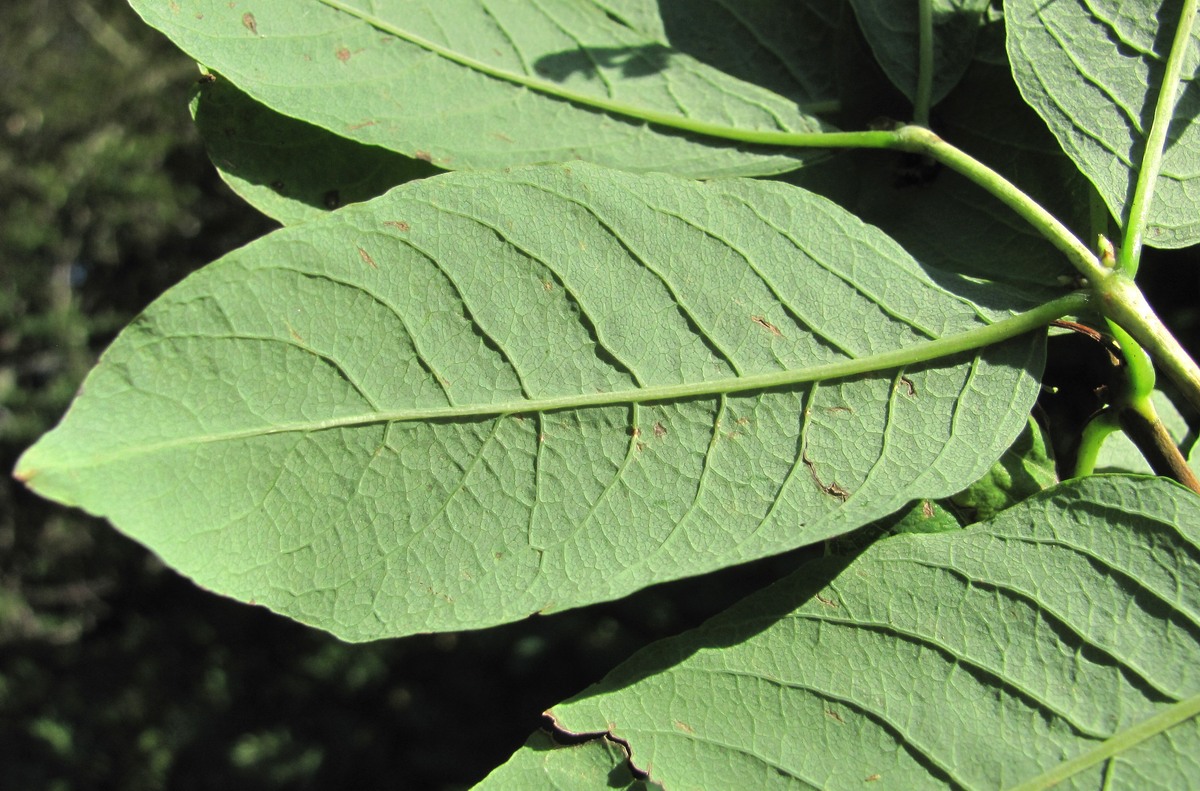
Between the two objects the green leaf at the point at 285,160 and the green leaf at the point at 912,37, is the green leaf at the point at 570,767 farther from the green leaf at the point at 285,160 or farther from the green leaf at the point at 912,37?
the green leaf at the point at 912,37

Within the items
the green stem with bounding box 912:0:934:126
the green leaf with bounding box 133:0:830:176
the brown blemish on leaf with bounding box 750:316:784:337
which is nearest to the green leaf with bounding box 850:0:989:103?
the green stem with bounding box 912:0:934:126

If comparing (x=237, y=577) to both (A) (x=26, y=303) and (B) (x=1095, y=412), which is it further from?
(A) (x=26, y=303)

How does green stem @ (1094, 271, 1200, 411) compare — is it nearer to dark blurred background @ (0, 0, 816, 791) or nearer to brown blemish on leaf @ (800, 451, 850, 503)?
brown blemish on leaf @ (800, 451, 850, 503)

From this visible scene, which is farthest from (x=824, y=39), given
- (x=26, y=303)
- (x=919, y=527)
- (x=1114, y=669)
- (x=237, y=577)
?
(x=26, y=303)

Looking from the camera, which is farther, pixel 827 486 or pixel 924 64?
pixel 924 64

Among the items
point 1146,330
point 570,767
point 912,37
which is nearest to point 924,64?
point 912,37

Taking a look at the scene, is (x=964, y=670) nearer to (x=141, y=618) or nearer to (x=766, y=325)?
(x=766, y=325)

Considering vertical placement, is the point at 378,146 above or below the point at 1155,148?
below

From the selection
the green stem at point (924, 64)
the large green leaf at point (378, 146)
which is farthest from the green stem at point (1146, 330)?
the large green leaf at point (378, 146)
